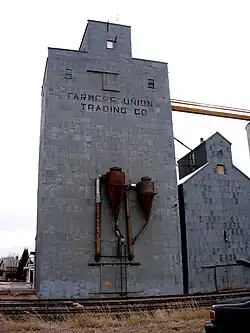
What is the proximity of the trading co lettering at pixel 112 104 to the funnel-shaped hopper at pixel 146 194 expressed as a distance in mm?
4620

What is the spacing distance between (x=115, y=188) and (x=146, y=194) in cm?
184

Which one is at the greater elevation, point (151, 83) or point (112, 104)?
point (151, 83)

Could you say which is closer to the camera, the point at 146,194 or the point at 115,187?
the point at 115,187

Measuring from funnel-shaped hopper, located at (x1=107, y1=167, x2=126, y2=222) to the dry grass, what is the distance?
10234 mm

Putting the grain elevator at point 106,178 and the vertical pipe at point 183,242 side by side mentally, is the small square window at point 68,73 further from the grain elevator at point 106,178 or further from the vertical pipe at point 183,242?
the vertical pipe at point 183,242

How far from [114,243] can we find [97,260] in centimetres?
132

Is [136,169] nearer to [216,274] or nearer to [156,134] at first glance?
[156,134]

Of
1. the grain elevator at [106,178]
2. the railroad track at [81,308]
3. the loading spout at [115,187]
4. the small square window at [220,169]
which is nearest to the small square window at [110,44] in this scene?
the grain elevator at [106,178]

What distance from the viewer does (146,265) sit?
2127cm

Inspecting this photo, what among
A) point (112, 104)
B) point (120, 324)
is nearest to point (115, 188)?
point (112, 104)

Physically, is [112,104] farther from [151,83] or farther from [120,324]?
[120,324]

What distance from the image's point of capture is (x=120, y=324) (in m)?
9.63

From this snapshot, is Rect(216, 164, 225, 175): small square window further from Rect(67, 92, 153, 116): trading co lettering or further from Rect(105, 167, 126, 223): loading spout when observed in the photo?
Rect(105, 167, 126, 223): loading spout

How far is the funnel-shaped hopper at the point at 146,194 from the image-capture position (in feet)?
70.6
